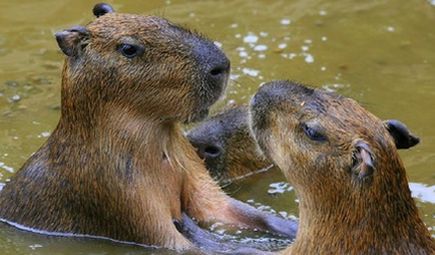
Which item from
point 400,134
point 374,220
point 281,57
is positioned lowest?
point 281,57

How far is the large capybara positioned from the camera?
779 centimetres

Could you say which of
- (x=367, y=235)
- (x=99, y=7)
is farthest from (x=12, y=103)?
(x=367, y=235)

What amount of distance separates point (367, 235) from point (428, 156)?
7.74ft

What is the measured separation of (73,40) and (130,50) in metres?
0.35

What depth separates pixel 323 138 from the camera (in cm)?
705

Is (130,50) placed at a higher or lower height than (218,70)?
higher

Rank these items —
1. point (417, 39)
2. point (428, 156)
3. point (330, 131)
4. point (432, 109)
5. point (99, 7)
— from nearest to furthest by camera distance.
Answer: point (330, 131)
point (99, 7)
point (428, 156)
point (432, 109)
point (417, 39)

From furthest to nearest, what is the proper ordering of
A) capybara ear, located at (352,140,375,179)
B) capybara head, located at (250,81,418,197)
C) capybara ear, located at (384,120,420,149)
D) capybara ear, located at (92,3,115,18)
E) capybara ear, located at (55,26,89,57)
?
capybara ear, located at (92,3,115,18) → capybara ear, located at (55,26,89,57) → capybara ear, located at (384,120,420,149) → capybara head, located at (250,81,418,197) → capybara ear, located at (352,140,375,179)

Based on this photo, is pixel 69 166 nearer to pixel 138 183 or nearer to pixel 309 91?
pixel 138 183

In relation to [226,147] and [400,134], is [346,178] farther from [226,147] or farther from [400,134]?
[226,147]

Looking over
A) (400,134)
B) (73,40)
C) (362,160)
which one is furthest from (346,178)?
(73,40)

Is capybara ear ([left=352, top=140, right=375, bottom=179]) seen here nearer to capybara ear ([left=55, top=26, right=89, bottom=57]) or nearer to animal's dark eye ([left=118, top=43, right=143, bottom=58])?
animal's dark eye ([left=118, top=43, right=143, bottom=58])

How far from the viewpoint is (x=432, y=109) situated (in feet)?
32.5

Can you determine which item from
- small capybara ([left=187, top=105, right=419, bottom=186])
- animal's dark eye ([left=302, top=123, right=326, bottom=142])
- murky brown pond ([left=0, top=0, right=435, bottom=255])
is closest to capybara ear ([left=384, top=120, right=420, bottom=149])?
animal's dark eye ([left=302, top=123, right=326, bottom=142])
